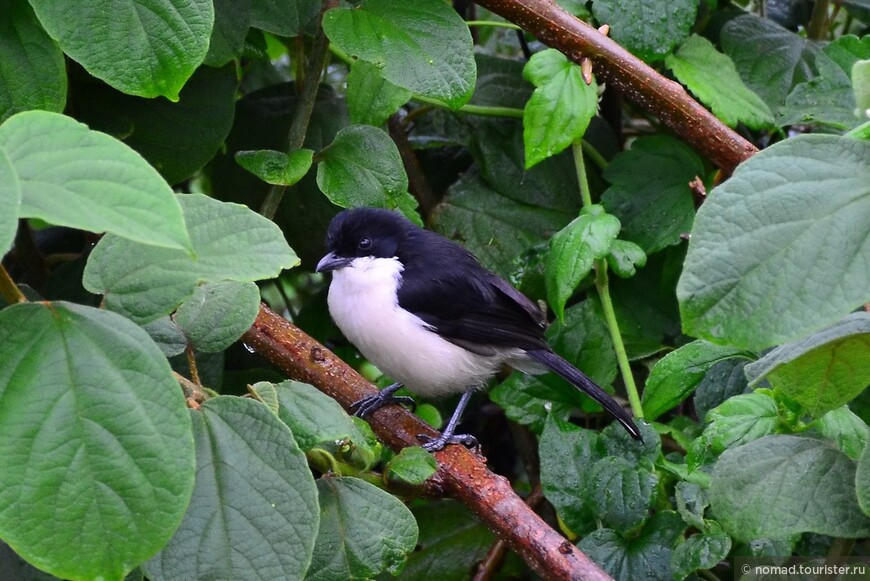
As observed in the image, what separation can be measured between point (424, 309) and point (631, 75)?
0.81m

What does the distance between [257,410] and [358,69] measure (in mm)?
1088

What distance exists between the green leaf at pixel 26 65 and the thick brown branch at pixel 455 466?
0.53 meters

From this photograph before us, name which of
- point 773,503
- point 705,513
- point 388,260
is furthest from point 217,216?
point 388,260

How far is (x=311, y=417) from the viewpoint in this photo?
1.36m

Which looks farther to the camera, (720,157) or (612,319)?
(612,319)

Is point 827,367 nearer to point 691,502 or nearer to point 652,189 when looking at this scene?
point 691,502

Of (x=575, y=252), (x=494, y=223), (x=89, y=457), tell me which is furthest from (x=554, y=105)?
(x=89, y=457)

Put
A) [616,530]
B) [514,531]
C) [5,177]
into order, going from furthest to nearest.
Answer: [616,530] < [514,531] < [5,177]

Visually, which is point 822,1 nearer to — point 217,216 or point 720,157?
point 720,157

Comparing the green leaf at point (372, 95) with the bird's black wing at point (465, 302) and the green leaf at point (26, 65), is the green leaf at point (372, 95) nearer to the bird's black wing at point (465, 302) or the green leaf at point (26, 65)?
the bird's black wing at point (465, 302)

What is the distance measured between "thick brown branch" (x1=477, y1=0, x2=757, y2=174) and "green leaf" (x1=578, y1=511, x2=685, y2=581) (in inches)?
30.7

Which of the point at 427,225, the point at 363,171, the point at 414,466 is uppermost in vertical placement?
the point at 363,171

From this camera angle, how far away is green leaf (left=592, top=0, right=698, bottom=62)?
87.4 inches

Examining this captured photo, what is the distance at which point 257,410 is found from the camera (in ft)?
4.05
